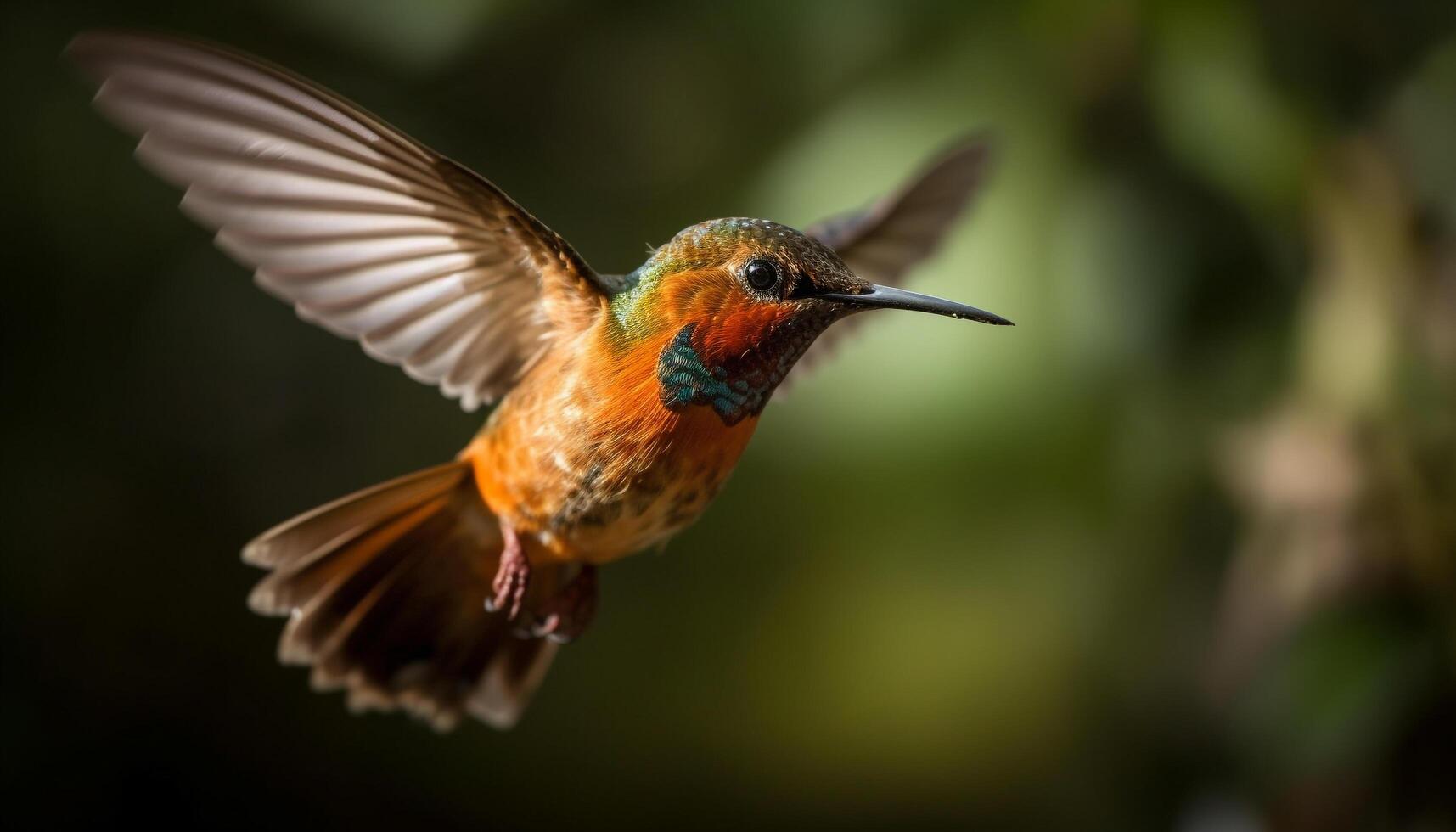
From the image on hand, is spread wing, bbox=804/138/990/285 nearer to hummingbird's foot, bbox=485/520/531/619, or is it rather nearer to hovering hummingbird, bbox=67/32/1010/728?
hovering hummingbird, bbox=67/32/1010/728

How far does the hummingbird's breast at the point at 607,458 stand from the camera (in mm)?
738

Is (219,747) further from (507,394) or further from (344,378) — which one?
(507,394)

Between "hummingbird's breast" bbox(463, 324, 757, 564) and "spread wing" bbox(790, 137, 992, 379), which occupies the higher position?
"spread wing" bbox(790, 137, 992, 379)

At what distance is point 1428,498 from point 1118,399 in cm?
34

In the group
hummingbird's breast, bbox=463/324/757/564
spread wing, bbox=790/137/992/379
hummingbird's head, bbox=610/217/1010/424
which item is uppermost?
spread wing, bbox=790/137/992/379

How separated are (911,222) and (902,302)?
39 cm

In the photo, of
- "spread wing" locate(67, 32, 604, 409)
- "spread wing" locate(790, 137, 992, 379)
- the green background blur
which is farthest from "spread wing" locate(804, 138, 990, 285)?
"spread wing" locate(67, 32, 604, 409)

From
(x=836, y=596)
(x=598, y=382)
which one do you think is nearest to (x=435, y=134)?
(x=836, y=596)

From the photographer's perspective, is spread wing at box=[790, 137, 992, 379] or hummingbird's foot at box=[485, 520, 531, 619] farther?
spread wing at box=[790, 137, 992, 379]

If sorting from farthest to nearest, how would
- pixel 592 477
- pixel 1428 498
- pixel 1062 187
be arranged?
pixel 1062 187, pixel 1428 498, pixel 592 477

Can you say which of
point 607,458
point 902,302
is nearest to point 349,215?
point 607,458

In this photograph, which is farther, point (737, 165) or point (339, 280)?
point (737, 165)

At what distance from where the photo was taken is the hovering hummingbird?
693 mm

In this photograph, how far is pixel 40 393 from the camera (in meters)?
1.75
